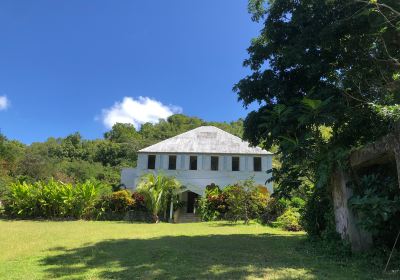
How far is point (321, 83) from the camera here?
10.1 metres

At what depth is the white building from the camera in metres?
28.7

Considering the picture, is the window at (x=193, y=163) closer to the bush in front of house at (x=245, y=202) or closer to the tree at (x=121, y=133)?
the bush in front of house at (x=245, y=202)

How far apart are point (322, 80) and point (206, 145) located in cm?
2032

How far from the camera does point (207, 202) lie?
23.0 meters

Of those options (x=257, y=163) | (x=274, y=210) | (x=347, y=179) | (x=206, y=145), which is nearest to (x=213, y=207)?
(x=274, y=210)

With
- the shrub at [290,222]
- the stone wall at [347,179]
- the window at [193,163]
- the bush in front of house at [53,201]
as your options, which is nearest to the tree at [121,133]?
the window at [193,163]

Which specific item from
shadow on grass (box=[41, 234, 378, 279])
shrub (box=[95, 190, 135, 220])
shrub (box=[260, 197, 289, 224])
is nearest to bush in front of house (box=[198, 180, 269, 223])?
shrub (box=[260, 197, 289, 224])

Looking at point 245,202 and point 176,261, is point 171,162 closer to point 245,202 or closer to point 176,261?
point 245,202

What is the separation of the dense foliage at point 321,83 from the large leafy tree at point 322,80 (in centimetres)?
2

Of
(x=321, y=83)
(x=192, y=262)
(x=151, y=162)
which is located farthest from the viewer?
(x=151, y=162)

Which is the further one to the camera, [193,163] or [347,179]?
[193,163]

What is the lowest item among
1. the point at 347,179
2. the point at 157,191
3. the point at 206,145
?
the point at 347,179

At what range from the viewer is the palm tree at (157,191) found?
21734 millimetres

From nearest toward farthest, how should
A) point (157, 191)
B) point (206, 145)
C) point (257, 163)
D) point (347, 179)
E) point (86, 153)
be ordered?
1. point (347, 179)
2. point (157, 191)
3. point (257, 163)
4. point (206, 145)
5. point (86, 153)
